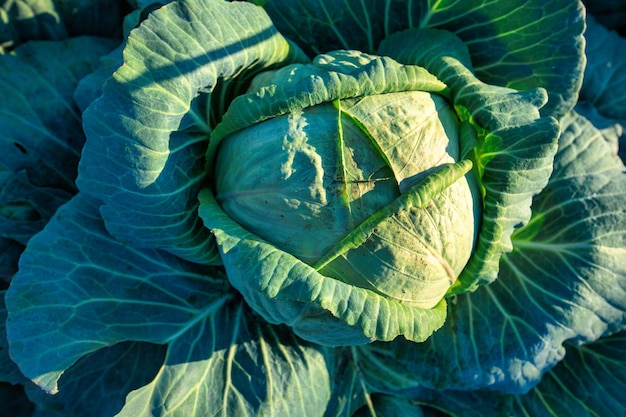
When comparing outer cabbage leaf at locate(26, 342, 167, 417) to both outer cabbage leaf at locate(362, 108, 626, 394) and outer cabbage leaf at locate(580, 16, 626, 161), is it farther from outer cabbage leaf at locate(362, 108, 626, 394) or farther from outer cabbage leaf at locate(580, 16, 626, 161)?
outer cabbage leaf at locate(580, 16, 626, 161)

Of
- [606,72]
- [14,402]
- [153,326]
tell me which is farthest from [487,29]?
[14,402]

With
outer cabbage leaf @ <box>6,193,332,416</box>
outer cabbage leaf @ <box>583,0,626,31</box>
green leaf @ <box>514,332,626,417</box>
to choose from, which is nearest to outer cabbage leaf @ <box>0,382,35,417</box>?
outer cabbage leaf @ <box>6,193,332,416</box>

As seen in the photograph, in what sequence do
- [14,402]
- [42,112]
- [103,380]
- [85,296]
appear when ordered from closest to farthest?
[85,296], [42,112], [103,380], [14,402]

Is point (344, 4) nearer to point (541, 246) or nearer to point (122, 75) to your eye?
point (122, 75)

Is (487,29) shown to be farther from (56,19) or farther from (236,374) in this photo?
(56,19)

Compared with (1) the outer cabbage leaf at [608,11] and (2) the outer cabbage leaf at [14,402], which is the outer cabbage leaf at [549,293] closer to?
(1) the outer cabbage leaf at [608,11]

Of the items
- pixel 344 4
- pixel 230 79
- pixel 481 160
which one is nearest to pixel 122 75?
pixel 230 79

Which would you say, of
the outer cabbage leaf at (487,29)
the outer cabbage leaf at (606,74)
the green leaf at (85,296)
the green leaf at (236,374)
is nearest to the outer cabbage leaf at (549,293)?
the outer cabbage leaf at (487,29)
